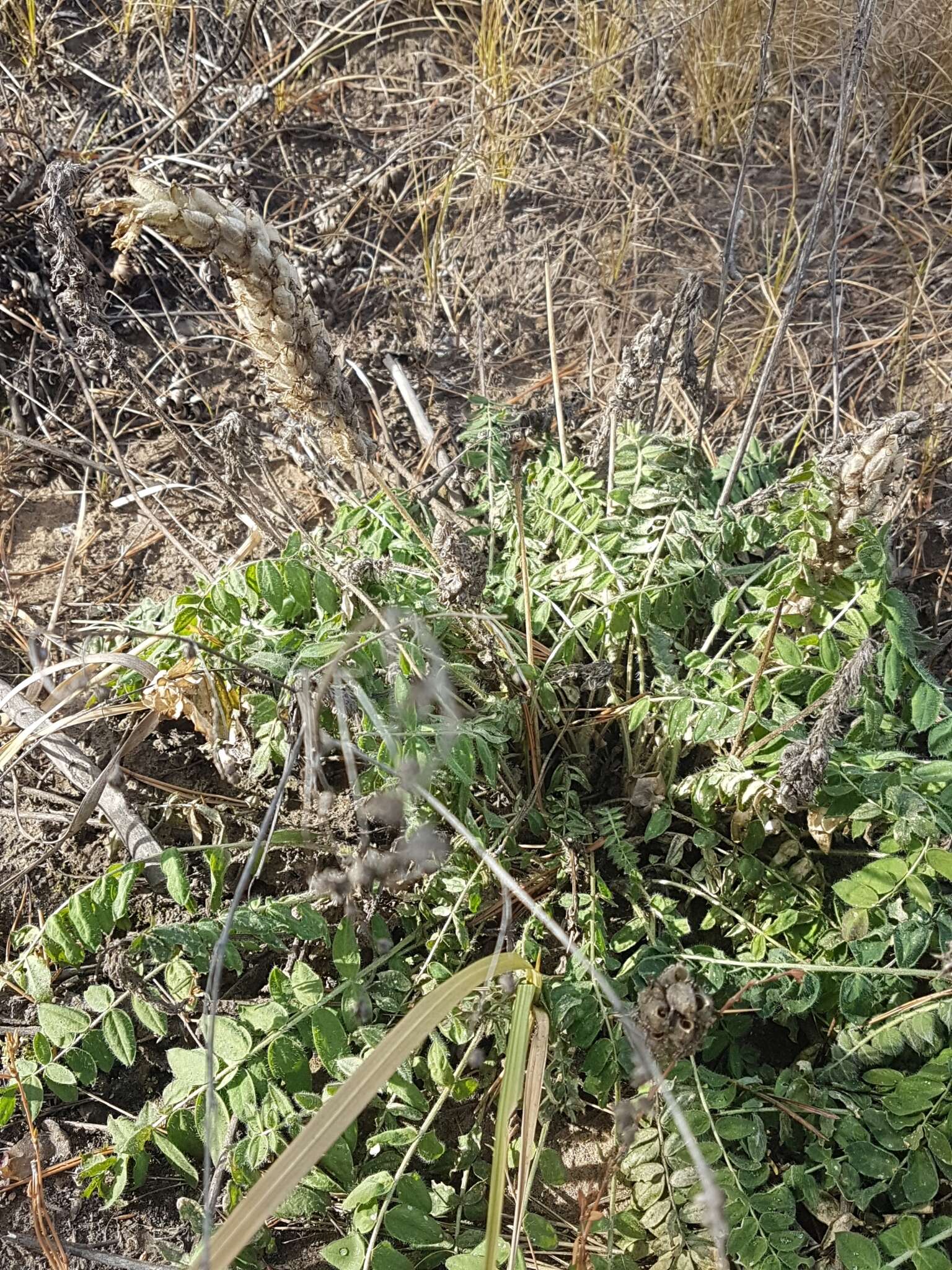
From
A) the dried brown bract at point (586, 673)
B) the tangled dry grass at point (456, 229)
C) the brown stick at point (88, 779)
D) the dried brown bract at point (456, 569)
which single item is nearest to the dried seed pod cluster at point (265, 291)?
the dried brown bract at point (456, 569)

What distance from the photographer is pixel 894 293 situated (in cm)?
302

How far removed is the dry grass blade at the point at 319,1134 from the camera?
104 cm

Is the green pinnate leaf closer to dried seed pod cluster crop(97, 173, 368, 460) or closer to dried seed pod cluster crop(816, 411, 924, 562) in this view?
dried seed pod cluster crop(97, 173, 368, 460)

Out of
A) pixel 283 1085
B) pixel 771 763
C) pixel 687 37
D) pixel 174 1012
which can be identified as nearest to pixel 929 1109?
pixel 771 763

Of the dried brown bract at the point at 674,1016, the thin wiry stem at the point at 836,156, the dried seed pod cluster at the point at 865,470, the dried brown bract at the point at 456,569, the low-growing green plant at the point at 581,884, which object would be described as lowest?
the low-growing green plant at the point at 581,884

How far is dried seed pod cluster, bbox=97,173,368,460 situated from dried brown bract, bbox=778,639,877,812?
0.91m

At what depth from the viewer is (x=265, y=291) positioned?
148cm

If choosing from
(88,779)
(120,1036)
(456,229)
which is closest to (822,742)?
(120,1036)

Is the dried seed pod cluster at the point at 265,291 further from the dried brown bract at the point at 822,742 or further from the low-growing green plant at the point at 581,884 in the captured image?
the dried brown bract at the point at 822,742

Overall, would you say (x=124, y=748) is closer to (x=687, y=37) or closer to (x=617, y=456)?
(x=617, y=456)

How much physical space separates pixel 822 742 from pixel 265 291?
104cm

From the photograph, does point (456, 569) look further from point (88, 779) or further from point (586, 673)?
point (88, 779)

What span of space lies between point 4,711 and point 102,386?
1.31 metres

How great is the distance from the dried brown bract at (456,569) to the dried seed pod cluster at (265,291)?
23 cm
